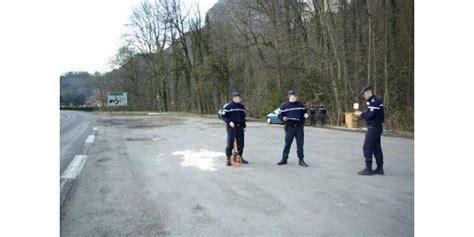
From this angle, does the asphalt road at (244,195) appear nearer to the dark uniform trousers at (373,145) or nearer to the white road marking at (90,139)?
the dark uniform trousers at (373,145)

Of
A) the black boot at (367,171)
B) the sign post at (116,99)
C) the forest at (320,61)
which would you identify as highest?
the forest at (320,61)

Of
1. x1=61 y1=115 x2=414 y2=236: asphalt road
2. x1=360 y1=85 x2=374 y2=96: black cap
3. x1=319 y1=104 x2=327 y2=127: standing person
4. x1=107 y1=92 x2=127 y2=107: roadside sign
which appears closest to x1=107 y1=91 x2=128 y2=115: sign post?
x1=107 y1=92 x2=127 y2=107: roadside sign

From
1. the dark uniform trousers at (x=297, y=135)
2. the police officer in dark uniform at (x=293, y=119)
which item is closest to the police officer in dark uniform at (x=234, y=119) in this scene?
the police officer in dark uniform at (x=293, y=119)

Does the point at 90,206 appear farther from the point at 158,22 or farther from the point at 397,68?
the point at 397,68

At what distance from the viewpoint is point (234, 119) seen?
698 centimetres

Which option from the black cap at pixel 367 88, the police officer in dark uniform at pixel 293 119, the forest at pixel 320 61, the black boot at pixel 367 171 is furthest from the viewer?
the police officer in dark uniform at pixel 293 119

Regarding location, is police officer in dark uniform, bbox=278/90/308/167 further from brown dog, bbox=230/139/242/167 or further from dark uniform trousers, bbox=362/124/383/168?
dark uniform trousers, bbox=362/124/383/168

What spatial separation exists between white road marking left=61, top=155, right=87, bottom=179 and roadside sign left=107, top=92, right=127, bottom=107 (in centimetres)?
201

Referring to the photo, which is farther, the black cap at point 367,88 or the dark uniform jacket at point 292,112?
the dark uniform jacket at point 292,112

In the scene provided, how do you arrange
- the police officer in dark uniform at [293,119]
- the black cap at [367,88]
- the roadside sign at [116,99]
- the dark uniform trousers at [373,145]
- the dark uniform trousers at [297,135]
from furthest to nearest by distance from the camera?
the dark uniform trousers at [297,135]
the police officer in dark uniform at [293,119]
the dark uniform trousers at [373,145]
the roadside sign at [116,99]
the black cap at [367,88]

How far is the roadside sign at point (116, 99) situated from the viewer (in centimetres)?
382

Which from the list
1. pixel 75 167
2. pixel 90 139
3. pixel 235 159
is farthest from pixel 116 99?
pixel 90 139

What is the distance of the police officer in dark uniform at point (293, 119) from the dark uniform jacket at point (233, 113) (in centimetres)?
74
